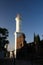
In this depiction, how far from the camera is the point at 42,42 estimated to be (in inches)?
752

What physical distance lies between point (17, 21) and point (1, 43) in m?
3.08

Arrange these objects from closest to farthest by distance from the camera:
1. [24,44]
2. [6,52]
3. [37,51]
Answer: [37,51]
[24,44]
[6,52]

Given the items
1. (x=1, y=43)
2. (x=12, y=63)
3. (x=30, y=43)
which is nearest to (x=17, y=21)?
(x=1, y=43)

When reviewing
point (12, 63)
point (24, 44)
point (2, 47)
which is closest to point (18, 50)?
point (24, 44)

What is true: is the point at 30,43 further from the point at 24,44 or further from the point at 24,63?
the point at 24,63

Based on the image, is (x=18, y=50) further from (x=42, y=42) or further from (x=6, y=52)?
(x=42, y=42)

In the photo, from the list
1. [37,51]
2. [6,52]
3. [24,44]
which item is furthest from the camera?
[6,52]

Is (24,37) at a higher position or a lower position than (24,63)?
higher

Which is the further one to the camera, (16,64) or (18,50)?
(18,50)

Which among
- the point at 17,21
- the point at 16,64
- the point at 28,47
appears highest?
the point at 17,21

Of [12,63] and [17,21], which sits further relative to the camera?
[17,21]

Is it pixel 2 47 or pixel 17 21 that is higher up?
pixel 17 21

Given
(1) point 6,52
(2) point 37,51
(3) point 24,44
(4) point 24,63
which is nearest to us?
(4) point 24,63

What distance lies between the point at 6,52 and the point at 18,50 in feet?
5.23
